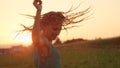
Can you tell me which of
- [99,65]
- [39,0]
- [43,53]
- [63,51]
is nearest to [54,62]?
[43,53]

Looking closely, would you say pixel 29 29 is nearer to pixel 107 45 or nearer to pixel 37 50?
pixel 37 50

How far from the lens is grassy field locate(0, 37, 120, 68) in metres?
19.3

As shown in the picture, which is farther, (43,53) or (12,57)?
(12,57)

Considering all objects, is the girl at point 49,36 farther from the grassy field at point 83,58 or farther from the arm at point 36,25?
the grassy field at point 83,58

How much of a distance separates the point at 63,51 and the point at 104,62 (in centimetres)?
489

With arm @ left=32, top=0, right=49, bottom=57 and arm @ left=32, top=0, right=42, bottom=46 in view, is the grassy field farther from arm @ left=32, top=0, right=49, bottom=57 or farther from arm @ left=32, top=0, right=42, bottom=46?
arm @ left=32, top=0, right=42, bottom=46

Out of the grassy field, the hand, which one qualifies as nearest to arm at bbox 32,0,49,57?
the hand

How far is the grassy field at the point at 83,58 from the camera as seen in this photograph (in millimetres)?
19297

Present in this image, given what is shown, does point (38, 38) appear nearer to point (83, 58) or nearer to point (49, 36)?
point (49, 36)

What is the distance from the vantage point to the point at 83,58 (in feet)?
69.6

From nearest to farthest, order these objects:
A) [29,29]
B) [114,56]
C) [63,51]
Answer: [29,29], [114,56], [63,51]

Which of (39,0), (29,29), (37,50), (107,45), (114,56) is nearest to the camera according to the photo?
(39,0)

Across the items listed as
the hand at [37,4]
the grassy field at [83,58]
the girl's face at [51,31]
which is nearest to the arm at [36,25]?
the hand at [37,4]

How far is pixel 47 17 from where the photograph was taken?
4938 mm
